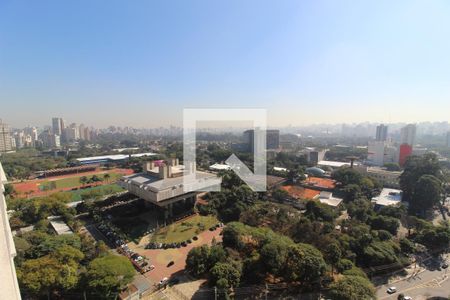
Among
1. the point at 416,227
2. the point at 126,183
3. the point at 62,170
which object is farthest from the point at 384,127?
the point at 62,170

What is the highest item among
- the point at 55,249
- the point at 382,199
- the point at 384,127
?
the point at 384,127

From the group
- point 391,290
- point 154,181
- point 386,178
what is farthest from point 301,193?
point 386,178

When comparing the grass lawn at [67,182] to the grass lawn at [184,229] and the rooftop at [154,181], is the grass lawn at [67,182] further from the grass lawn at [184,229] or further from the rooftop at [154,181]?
the grass lawn at [184,229]

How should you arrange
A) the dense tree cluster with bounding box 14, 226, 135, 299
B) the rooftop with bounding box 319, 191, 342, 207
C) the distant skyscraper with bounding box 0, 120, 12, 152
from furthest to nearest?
the distant skyscraper with bounding box 0, 120, 12, 152
the rooftop with bounding box 319, 191, 342, 207
the dense tree cluster with bounding box 14, 226, 135, 299

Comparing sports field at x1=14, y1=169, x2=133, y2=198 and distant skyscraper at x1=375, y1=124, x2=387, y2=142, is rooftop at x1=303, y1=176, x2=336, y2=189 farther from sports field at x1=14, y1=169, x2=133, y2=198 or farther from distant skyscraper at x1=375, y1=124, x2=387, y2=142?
distant skyscraper at x1=375, y1=124, x2=387, y2=142

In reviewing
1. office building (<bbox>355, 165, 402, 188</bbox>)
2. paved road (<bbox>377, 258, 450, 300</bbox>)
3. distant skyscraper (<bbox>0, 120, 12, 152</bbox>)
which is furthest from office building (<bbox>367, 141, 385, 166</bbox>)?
distant skyscraper (<bbox>0, 120, 12, 152</bbox>)

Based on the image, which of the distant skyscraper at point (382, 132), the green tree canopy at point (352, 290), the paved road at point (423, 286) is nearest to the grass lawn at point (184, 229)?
the green tree canopy at point (352, 290)

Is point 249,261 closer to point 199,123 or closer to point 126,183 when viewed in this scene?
point 199,123
